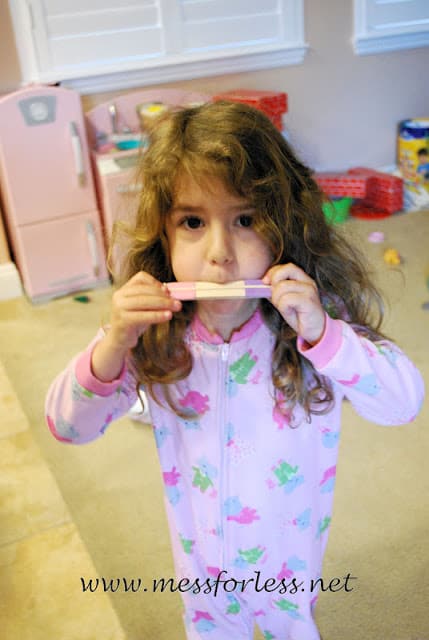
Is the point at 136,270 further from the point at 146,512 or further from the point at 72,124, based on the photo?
the point at 72,124

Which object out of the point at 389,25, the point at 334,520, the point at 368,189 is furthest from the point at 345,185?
the point at 334,520

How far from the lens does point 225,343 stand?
84 cm

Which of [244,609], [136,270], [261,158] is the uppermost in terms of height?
[261,158]

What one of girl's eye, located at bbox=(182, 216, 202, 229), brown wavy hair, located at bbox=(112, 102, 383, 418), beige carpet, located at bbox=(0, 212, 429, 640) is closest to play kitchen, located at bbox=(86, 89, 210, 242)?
beige carpet, located at bbox=(0, 212, 429, 640)

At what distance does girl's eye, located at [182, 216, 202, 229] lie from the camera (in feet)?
2.47

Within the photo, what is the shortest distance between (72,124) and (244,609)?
1710 mm

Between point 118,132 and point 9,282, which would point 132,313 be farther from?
point 118,132

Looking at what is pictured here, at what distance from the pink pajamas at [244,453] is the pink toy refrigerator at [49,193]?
5.17 feet

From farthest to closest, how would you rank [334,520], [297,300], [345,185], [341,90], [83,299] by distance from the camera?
[341,90]
[345,185]
[83,299]
[334,520]
[297,300]

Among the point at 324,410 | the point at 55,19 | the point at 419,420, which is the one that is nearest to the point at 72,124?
the point at 55,19

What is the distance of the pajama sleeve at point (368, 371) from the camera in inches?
28.8

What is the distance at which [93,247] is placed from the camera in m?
2.43

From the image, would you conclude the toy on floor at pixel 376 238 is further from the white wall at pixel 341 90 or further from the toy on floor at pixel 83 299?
the toy on floor at pixel 83 299

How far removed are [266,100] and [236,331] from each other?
6.23ft
